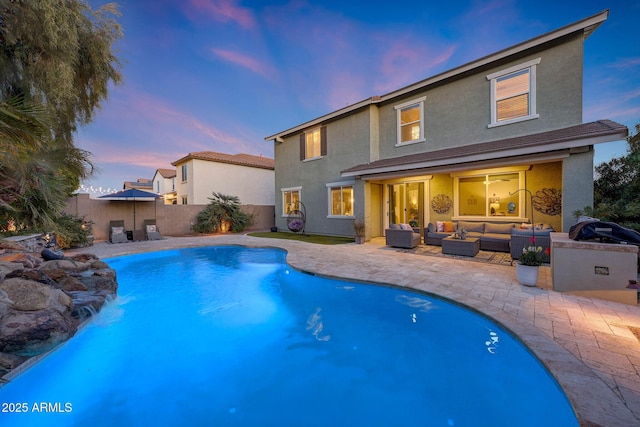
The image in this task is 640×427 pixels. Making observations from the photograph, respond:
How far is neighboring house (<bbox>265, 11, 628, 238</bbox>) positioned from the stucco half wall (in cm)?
740

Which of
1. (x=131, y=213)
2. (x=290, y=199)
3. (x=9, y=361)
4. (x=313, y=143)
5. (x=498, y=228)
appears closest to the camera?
(x=9, y=361)

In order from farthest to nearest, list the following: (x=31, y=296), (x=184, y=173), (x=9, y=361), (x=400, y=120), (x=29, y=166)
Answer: (x=184, y=173) → (x=400, y=120) → (x=29, y=166) → (x=31, y=296) → (x=9, y=361)

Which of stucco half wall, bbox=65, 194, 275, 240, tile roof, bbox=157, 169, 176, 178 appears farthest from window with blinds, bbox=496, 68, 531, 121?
tile roof, bbox=157, 169, 176, 178

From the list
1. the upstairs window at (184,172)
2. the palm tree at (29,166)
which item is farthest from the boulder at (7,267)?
the upstairs window at (184,172)

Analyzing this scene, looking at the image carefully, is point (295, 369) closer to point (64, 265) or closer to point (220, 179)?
point (64, 265)

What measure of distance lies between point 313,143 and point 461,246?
9.20 meters

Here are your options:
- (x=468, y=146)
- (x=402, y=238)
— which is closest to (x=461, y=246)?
(x=402, y=238)

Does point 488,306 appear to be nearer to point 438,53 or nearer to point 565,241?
point 565,241

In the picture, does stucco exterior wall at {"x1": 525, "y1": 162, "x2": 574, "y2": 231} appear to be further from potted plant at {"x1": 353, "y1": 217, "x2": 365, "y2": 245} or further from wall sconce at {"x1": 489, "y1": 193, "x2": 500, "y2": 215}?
potted plant at {"x1": 353, "y1": 217, "x2": 365, "y2": 245}

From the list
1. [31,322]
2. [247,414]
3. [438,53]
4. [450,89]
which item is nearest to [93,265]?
[31,322]

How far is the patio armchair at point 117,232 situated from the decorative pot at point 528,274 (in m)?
15.1

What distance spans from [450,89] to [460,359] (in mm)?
9656

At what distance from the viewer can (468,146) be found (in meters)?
8.99

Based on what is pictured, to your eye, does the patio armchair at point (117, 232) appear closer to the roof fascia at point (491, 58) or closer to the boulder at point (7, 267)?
the boulder at point (7, 267)
